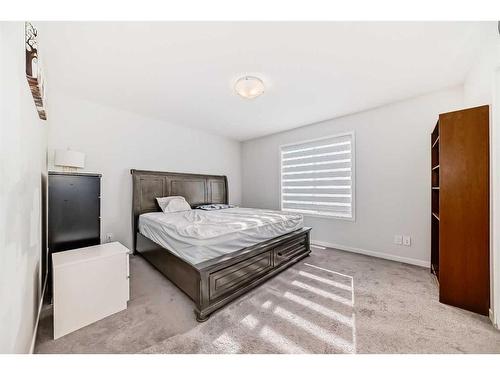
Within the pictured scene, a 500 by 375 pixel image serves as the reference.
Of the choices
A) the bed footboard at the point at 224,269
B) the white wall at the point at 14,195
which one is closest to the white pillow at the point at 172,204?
the bed footboard at the point at 224,269

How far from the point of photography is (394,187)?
301 centimetres

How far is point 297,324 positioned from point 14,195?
6.57 feet

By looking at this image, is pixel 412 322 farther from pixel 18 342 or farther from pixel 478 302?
pixel 18 342

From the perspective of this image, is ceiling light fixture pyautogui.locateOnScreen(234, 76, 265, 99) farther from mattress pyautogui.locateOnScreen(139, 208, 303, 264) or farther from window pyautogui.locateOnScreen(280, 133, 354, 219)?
window pyautogui.locateOnScreen(280, 133, 354, 219)

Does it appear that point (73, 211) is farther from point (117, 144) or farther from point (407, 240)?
point (407, 240)

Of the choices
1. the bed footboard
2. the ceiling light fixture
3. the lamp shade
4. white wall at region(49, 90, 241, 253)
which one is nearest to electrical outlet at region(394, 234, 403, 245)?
the bed footboard

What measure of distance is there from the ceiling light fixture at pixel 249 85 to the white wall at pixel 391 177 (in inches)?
77.7

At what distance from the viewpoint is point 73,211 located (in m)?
2.19

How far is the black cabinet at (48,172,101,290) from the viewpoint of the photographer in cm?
208

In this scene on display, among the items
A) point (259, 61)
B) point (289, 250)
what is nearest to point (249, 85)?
point (259, 61)

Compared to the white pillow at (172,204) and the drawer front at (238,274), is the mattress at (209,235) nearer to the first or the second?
the drawer front at (238,274)

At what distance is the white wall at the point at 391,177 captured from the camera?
275cm

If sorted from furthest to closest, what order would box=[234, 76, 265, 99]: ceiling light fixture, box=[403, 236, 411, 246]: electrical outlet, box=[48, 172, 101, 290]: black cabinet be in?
box=[403, 236, 411, 246]: electrical outlet
box=[234, 76, 265, 99]: ceiling light fixture
box=[48, 172, 101, 290]: black cabinet

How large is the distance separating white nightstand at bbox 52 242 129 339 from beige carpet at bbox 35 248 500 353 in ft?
0.30
